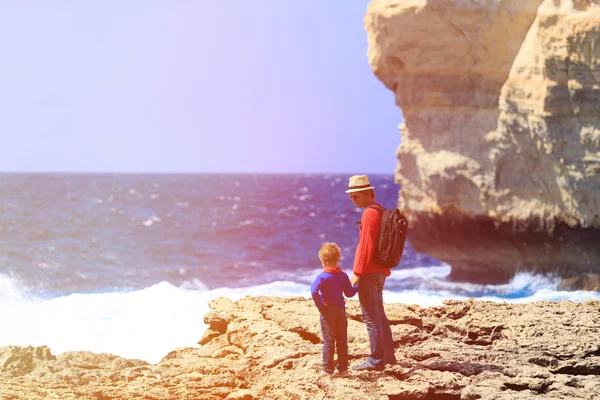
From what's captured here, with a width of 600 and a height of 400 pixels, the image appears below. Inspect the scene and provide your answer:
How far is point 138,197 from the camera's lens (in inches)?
2331

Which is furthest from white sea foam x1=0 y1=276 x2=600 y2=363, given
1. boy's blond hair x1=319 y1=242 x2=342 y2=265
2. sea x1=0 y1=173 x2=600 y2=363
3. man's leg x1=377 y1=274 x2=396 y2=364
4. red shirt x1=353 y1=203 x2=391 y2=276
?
red shirt x1=353 y1=203 x2=391 y2=276

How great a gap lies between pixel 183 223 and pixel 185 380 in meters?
34.8

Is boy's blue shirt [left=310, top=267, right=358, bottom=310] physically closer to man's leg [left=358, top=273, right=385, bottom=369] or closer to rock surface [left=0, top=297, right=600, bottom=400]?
man's leg [left=358, top=273, right=385, bottom=369]

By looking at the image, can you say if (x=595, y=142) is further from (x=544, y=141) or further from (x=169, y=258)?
(x=169, y=258)

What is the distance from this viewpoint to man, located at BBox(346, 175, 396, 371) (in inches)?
225

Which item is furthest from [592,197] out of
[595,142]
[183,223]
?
[183,223]

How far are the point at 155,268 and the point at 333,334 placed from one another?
68.5ft

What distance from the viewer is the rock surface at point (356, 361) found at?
18.4 feet

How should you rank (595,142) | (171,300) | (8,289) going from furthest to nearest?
1. (8,289)
2. (595,142)
3. (171,300)

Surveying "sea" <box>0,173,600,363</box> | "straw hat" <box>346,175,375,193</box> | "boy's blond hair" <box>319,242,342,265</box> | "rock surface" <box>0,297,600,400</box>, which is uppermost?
"straw hat" <box>346,175,375,193</box>

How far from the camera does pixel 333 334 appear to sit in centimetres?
575

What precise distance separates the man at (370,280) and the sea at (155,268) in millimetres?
4130

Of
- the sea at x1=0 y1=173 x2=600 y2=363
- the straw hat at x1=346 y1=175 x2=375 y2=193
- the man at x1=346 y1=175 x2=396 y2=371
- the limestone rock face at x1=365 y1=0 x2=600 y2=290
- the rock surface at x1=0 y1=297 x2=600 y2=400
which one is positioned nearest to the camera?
the rock surface at x1=0 y1=297 x2=600 y2=400

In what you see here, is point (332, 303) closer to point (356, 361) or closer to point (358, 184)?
point (356, 361)
